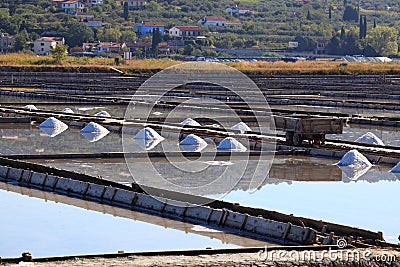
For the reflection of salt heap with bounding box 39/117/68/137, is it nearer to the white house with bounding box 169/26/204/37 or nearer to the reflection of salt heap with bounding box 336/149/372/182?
the reflection of salt heap with bounding box 336/149/372/182

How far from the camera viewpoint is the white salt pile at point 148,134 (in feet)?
51.5

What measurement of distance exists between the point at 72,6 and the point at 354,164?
8171 centimetres

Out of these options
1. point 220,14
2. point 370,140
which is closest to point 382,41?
point 220,14

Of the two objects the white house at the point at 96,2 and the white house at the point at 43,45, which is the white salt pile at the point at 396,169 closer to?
the white house at the point at 43,45

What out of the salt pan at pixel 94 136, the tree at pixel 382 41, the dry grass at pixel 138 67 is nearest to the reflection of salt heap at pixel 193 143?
the salt pan at pixel 94 136

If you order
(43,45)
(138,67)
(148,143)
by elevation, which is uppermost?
Answer: (148,143)

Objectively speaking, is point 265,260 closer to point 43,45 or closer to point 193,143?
point 193,143

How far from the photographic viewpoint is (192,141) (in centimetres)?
1486

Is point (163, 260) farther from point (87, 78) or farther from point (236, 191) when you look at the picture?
point (87, 78)

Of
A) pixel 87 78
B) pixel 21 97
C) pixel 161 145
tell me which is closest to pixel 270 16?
pixel 87 78

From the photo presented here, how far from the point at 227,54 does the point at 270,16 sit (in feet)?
84.8

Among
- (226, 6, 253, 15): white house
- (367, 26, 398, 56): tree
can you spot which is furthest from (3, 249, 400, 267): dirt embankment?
(226, 6, 253, 15): white house

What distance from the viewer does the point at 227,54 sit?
69.6 m

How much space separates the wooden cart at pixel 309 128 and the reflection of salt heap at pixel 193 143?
3.63 feet
